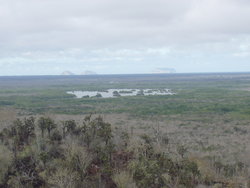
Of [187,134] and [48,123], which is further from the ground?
[48,123]

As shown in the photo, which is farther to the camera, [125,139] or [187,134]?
[187,134]

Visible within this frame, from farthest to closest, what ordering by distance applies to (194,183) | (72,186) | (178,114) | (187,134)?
1. (178,114)
2. (187,134)
3. (194,183)
4. (72,186)

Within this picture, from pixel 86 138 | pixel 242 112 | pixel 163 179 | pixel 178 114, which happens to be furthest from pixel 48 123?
pixel 242 112

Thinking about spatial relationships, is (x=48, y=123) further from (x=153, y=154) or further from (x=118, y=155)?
(x=153, y=154)

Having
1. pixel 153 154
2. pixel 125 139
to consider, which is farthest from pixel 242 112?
pixel 153 154

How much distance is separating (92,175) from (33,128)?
991 centimetres

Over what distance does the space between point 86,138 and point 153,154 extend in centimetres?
604

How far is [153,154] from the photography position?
16.7m

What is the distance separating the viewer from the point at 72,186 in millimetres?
13141

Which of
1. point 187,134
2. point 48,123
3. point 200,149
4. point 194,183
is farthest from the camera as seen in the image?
point 187,134

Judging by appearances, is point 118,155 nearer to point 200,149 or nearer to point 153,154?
point 153,154

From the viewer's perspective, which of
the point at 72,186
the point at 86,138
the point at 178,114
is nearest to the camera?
the point at 72,186

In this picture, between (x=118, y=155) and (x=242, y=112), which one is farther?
(x=242, y=112)

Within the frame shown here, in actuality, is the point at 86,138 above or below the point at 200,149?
above
